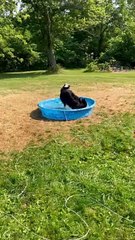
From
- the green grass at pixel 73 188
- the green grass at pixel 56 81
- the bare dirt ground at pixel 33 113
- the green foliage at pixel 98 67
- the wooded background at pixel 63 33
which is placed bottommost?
the green grass at pixel 73 188

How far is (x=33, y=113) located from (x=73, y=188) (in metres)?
3.27

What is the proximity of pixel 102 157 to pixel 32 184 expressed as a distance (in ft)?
4.39

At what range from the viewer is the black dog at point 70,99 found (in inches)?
290

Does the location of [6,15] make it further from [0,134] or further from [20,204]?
[20,204]

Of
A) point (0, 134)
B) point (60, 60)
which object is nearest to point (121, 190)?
point (0, 134)

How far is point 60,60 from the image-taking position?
82.7ft

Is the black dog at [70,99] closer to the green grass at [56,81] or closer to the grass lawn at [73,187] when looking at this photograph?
the grass lawn at [73,187]

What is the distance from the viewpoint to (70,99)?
7.39 meters

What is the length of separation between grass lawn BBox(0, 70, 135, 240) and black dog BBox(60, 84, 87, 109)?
0.95 m

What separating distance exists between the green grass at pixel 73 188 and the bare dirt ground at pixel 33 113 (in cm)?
36

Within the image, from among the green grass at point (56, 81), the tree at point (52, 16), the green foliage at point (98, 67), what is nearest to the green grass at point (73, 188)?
the green grass at point (56, 81)

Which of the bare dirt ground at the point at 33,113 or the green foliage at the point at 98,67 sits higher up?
the green foliage at the point at 98,67

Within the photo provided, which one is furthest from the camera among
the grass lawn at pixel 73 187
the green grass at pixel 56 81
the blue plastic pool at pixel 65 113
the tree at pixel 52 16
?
the tree at pixel 52 16

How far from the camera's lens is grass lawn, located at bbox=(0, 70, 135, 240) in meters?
3.97
